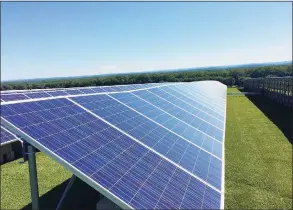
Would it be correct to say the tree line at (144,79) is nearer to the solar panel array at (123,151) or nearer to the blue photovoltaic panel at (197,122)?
the blue photovoltaic panel at (197,122)

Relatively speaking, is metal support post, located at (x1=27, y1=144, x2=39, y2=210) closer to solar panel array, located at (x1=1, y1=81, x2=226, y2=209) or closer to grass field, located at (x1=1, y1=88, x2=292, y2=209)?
solar panel array, located at (x1=1, y1=81, x2=226, y2=209)

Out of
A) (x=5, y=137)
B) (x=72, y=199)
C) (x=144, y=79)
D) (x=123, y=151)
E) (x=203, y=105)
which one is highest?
(x=123, y=151)

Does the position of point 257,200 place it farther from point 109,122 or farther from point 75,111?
point 75,111

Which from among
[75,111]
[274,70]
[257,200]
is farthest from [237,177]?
[274,70]

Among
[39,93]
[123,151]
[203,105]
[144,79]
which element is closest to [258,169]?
[203,105]

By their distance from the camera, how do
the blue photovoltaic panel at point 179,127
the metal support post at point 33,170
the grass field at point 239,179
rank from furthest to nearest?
the grass field at point 239,179 < the blue photovoltaic panel at point 179,127 < the metal support post at point 33,170

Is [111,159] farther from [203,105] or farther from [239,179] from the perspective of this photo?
[203,105]

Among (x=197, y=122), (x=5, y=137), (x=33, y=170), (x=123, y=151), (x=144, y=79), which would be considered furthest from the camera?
(x=144, y=79)

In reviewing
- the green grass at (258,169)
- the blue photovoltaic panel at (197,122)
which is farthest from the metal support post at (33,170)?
the blue photovoltaic panel at (197,122)
